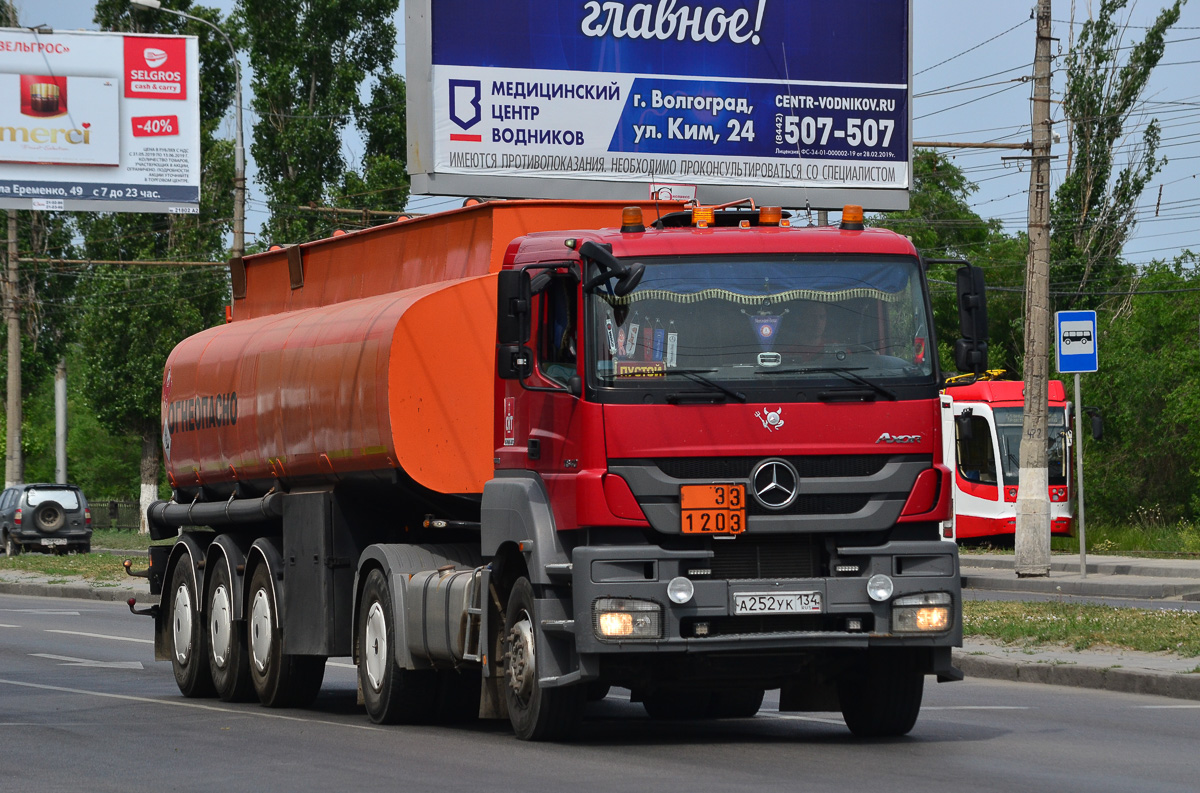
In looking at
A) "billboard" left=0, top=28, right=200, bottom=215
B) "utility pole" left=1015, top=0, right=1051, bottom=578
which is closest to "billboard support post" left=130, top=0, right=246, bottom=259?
"billboard" left=0, top=28, right=200, bottom=215

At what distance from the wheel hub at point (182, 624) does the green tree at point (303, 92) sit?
39838 mm

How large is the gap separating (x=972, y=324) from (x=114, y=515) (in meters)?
62.2

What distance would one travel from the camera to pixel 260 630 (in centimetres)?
1517

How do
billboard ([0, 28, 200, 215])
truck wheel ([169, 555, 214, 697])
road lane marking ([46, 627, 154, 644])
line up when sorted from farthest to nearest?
billboard ([0, 28, 200, 215])
road lane marking ([46, 627, 154, 644])
truck wheel ([169, 555, 214, 697])

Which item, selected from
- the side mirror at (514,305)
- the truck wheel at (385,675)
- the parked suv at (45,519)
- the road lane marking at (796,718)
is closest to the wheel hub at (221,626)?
the truck wheel at (385,675)

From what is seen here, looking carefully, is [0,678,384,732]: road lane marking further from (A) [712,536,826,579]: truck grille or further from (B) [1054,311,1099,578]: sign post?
(B) [1054,311,1099,578]: sign post

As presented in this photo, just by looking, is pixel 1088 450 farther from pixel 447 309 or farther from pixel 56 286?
pixel 447 309

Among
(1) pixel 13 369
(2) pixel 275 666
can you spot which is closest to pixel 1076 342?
(2) pixel 275 666

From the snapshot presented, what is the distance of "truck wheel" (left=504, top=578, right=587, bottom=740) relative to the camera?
36.8 feet

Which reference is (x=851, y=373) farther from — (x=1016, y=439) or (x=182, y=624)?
(x=1016, y=439)

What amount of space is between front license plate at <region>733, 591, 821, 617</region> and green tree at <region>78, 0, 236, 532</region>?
144ft

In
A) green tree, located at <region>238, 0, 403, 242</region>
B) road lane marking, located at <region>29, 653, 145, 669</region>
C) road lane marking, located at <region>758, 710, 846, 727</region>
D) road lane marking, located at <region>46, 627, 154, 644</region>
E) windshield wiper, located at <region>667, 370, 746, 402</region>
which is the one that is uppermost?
green tree, located at <region>238, 0, 403, 242</region>

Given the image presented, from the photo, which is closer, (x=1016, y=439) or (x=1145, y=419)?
(x=1016, y=439)

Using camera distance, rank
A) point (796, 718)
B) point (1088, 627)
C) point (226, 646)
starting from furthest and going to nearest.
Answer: point (1088, 627)
point (226, 646)
point (796, 718)
